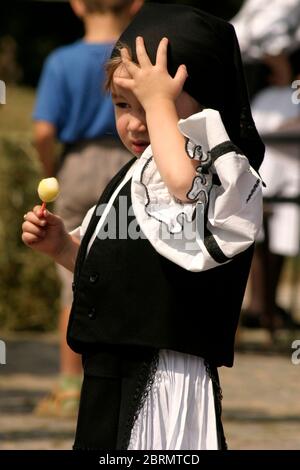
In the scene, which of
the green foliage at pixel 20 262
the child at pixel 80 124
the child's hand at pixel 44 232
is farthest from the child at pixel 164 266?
the green foliage at pixel 20 262

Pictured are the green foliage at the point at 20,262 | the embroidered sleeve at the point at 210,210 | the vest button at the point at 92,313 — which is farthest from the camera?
the green foliage at the point at 20,262

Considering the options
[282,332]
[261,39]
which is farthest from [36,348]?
[261,39]

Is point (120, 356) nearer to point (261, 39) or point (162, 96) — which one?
point (162, 96)

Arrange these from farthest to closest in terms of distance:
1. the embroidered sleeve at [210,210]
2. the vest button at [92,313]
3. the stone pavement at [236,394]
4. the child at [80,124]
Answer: the child at [80,124] < the stone pavement at [236,394] < the vest button at [92,313] < the embroidered sleeve at [210,210]

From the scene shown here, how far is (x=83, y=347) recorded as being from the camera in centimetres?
317

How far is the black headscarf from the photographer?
307cm

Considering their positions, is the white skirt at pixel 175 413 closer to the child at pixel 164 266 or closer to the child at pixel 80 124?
the child at pixel 164 266

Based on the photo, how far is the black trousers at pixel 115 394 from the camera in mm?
3069

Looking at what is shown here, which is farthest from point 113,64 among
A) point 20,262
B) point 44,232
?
point 20,262

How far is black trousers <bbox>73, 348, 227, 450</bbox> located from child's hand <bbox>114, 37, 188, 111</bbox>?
1.81 ft

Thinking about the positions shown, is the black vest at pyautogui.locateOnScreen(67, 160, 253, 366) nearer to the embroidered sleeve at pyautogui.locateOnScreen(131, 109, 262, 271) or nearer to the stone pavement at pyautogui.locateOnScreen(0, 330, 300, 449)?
the embroidered sleeve at pyautogui.locateOnScreen(131, 109, 262, 271)

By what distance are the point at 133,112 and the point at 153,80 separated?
117mm

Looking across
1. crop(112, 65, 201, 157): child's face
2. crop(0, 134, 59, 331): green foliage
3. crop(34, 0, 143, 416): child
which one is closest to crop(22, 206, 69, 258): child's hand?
crop(112, 65, 201, 157): child's face

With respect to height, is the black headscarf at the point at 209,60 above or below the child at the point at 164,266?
above
